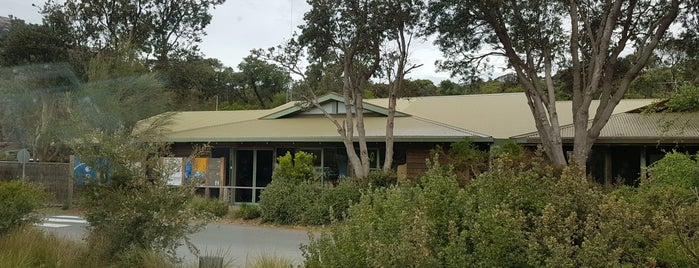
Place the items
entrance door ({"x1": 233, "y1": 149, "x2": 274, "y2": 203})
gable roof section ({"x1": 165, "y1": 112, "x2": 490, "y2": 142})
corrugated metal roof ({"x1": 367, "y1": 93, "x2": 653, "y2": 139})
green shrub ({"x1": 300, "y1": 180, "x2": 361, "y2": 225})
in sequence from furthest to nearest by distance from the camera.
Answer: entrance door ({"x1": 233, "y1": 149, "x2": 274, "y2": 203}) → corrugated metal roof ({"x1": 367, "y1": 93, "x2": 653, "y2": 139}) → gable roof section ({"x1": 165, "y1": 112, "x2": 490, "y2": 142}) → green shrub ({"x1": 300, "y1": 180, "x2": 361, "y2": 225})

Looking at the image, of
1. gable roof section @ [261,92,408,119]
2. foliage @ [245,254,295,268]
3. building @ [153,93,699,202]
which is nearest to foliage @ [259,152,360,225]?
building @ [153,93,699,202]

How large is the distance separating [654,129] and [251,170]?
1399 centimetres

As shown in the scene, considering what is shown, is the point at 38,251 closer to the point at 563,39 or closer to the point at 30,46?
the point at 563,39

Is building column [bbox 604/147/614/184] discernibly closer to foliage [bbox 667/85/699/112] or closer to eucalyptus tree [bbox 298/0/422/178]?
foliage [bbox 667/85/699/112]

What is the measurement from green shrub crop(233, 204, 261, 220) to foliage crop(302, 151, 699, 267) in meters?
13.3

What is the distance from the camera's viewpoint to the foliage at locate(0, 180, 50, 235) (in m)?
9.46

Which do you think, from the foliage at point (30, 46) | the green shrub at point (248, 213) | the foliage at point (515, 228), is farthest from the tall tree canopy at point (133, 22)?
the foliage at point (515, 228)

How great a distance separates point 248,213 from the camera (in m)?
19.0

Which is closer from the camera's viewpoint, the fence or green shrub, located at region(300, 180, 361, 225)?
green shrub, located at region(300, 180, 361, 225)

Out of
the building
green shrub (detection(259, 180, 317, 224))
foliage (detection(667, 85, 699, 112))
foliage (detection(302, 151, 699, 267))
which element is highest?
foliage (detection(667, 85, 699, 112))

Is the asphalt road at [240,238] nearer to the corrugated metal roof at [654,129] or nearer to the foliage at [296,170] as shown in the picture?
the foliage at [296,170]

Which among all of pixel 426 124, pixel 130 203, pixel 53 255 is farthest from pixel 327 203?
pixel 53 255

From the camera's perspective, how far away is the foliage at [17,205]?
9.46 m

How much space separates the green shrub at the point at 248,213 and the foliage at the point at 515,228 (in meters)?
13.3
